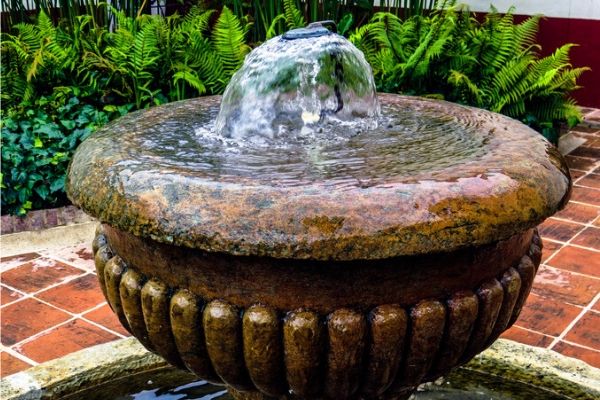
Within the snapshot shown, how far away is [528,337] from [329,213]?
209 cm

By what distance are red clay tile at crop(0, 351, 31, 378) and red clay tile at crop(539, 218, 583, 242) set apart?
9.65ft

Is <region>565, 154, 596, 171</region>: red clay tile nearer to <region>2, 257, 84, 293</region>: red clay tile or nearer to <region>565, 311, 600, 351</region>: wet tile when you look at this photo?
<region>565, 311, 600, 351</region>: wet tile

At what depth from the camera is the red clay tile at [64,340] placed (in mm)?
3146

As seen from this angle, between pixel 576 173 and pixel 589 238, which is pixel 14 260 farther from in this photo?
pixel 576 173

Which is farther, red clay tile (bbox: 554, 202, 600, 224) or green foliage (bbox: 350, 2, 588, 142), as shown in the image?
green foliage (bbox: 350, 2, 588, 142)

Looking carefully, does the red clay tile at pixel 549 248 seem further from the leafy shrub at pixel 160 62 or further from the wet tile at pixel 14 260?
the wet tile at pixel 14 260

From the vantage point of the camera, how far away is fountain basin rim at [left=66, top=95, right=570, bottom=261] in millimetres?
1447

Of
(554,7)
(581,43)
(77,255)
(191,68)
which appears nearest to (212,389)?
(77,255)

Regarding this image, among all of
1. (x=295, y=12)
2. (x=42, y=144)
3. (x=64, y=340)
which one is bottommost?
(x=64, y=340)

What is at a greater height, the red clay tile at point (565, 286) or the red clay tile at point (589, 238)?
the red clay tile at point (589, 238)

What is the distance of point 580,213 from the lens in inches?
188

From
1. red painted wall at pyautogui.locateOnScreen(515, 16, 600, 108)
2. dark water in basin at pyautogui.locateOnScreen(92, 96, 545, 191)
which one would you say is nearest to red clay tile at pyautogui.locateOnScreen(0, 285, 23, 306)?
dark water in basin at pyautogui.locateOnScreen(92, 96, 545, 191)

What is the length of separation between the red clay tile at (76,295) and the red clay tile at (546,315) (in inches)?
79.5

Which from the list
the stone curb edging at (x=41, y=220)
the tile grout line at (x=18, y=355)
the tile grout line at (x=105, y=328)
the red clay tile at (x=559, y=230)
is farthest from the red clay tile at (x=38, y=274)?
the red clay tile at (x=559, y=230)
